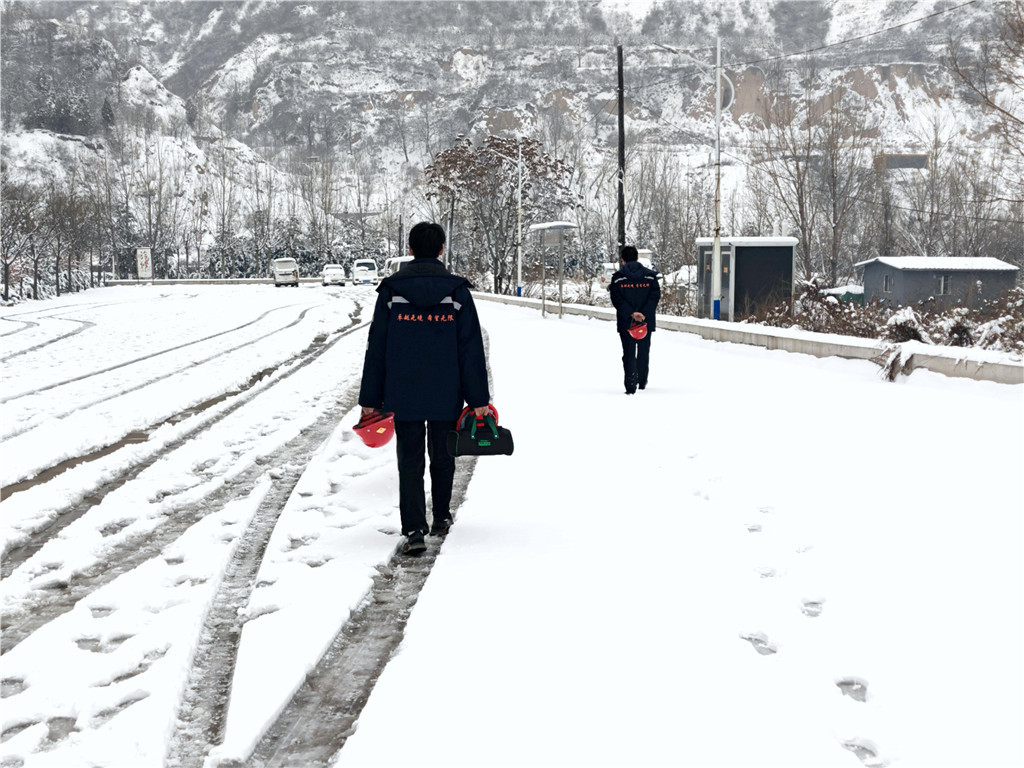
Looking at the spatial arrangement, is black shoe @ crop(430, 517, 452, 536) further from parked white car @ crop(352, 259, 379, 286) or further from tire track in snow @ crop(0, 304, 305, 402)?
parked white car @ crop(352, 259, 379, 286)

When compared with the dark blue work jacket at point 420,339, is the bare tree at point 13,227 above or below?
above

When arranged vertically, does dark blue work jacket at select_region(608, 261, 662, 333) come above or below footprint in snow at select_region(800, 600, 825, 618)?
above

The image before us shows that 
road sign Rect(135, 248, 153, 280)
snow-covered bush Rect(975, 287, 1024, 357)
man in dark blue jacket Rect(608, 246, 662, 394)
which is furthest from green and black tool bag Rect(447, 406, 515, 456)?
road sign Rect(135, 248, 153, 280)

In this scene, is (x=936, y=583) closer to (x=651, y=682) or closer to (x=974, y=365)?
(x=651, y=682)

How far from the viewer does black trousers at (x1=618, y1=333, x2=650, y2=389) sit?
12.5m

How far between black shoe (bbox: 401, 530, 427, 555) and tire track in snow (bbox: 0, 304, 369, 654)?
53.3 inches

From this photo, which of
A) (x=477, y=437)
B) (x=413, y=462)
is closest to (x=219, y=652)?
(x=413, y=462)

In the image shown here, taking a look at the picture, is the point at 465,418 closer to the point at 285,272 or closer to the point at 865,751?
the point at 865,751

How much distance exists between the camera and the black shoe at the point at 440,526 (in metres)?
6.08

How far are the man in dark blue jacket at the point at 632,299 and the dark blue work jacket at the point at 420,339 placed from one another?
668cm

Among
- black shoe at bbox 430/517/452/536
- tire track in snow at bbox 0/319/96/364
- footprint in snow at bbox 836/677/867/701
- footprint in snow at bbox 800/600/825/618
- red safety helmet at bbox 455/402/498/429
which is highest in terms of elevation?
red safety helmet at bbox 455/402/498/429

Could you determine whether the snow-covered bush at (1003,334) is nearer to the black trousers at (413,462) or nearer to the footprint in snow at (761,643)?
the black trousers at (413,462)

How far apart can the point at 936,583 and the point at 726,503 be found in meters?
1.88

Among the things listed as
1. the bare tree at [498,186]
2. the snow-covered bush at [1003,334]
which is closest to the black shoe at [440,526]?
the snow-covered bush at [1003,334]
